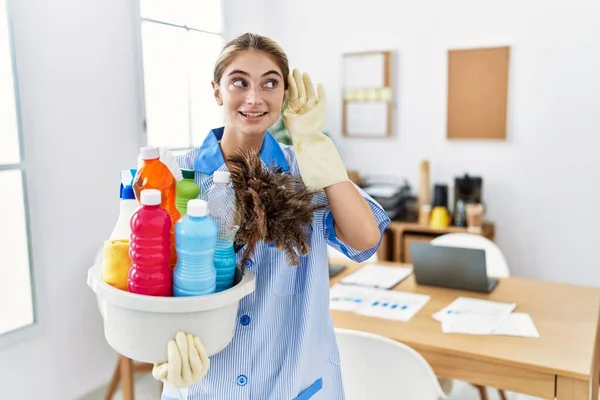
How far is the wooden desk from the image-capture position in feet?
4.58

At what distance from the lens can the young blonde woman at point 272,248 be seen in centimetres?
99

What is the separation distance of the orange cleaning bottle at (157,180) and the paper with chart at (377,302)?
1049 mm

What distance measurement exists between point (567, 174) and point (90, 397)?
8.95ft

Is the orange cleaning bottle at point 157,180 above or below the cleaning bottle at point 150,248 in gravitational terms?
above

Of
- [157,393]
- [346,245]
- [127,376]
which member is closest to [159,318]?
[346,245]

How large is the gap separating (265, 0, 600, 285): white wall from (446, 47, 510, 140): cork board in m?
0.05

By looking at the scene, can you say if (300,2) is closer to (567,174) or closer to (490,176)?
(490,176)

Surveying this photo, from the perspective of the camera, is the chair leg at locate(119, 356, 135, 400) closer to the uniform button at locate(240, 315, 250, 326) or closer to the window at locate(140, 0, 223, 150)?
the window at locate(140, 0, 223, 150)

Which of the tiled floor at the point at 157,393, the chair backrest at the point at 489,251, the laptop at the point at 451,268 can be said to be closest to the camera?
the laptop at the point at 451,268

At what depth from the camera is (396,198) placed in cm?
327

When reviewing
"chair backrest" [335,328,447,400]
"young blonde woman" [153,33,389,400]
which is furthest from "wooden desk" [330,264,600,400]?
"young blonde woman" [153,33,389,400]

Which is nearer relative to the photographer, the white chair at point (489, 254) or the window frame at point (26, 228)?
the window frame at point (26, 228)

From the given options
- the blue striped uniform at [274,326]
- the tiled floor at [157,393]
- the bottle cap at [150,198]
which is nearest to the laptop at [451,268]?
the tiled floor at [157,393]

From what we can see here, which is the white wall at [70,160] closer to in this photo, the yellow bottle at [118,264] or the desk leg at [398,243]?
the desk leg at [398,243]
